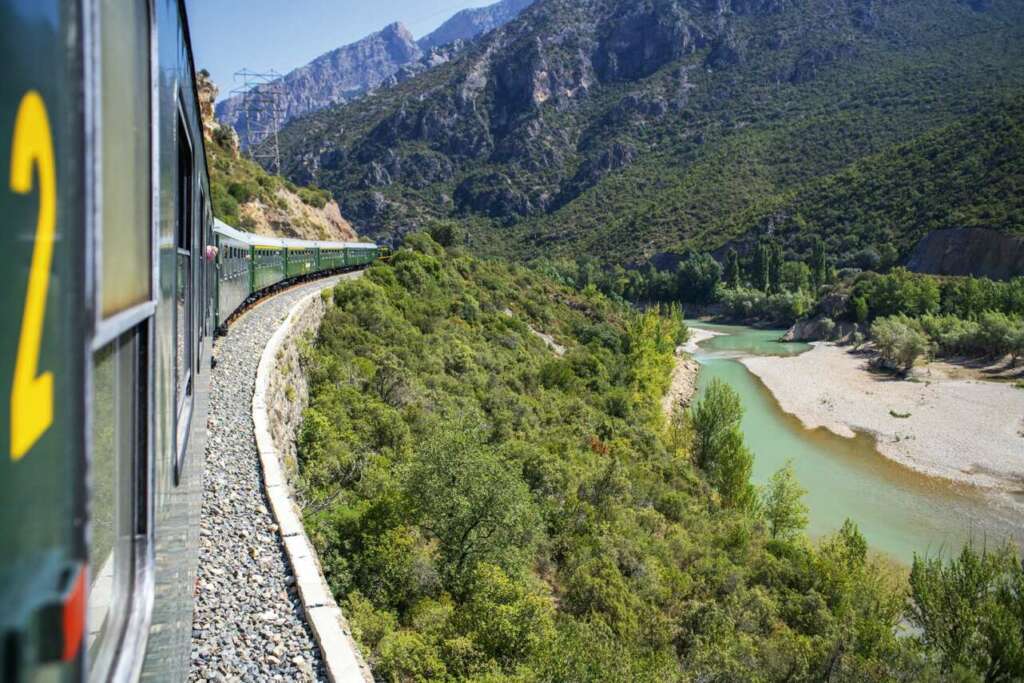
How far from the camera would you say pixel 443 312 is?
2855 centimetres

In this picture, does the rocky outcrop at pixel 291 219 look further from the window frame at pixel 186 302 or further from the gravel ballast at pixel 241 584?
the window frame at pixel 186 302

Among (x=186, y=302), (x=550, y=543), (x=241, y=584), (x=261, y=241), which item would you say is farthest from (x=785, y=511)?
(x=186, y=302)

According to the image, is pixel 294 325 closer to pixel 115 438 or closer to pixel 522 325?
pixel 115 438

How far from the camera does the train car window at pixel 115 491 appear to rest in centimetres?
172

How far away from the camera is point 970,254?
69.4 meters

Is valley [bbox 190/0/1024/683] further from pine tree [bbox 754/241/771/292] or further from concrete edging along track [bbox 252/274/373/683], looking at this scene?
concrete edging along track [bbox 252/274/373/683]

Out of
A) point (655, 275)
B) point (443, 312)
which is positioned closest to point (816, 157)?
point (655, 275)

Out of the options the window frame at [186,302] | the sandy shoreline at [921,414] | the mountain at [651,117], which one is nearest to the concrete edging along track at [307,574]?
the window frame at [186,302]

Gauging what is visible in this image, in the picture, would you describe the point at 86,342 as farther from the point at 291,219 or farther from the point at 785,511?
the point at 291,219

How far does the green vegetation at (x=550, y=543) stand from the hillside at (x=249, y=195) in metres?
13.8

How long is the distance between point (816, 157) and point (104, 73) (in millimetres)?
116594

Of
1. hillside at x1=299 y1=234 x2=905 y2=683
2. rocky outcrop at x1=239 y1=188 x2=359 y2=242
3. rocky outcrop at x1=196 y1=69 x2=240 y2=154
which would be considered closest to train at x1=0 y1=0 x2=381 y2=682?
hillside at x1=299 y1=234 x2=905 y2=683

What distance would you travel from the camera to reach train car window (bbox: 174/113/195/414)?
152 inches

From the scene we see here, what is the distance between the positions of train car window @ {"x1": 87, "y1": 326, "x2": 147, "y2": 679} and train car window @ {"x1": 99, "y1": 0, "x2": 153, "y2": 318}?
185mm
